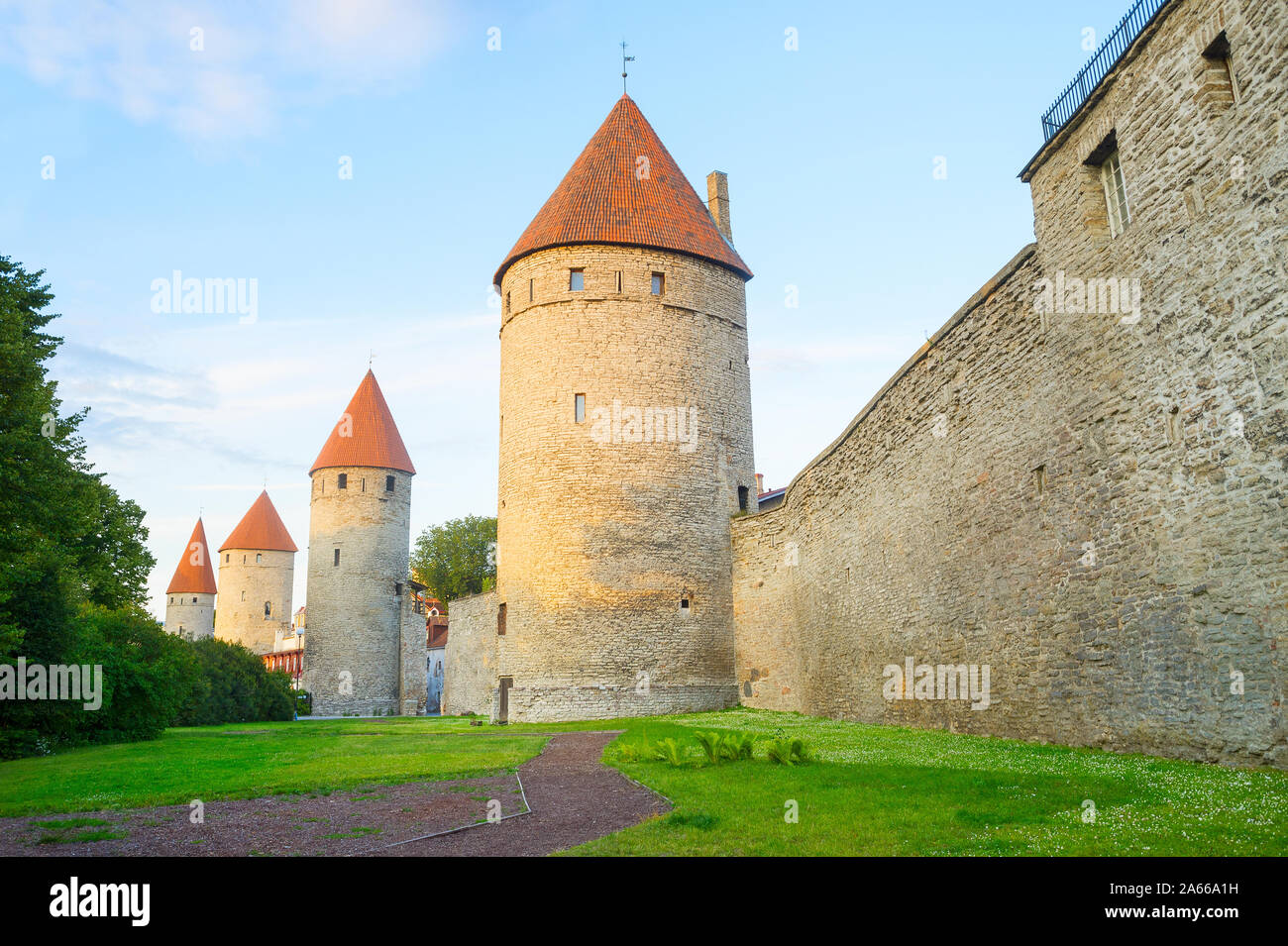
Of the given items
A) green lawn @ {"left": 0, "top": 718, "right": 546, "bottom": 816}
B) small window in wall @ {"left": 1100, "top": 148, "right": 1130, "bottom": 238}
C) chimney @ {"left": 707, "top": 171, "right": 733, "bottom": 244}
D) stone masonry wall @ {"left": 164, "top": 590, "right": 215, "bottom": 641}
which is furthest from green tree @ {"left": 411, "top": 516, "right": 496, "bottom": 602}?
small window in wall @ {"left": 1100, "top": 148, "right": 1130, "bottom": 238}

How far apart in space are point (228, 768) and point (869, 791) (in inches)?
319

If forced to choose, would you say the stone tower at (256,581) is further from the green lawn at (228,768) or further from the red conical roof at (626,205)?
the green lawn at (228,768)

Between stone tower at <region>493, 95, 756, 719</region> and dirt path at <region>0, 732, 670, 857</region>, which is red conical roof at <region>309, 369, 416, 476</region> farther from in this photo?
dirt path at <region>0, 732, 670, 857</region>

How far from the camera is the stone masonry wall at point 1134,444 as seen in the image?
6910 mm

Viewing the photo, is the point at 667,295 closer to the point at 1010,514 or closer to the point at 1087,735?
the point at 1010,514

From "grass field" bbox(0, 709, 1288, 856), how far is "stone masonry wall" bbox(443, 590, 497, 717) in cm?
1641

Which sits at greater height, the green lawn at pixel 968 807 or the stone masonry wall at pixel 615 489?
the stone masonry wall at pixel 615 489

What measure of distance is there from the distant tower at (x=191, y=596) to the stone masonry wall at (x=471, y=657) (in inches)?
1363

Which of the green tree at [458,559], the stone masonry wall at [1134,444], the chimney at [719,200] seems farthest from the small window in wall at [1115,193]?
the green tree at [458,559]

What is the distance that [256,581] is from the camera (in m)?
58.2

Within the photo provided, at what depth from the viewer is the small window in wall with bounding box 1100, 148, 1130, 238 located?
29.6 ft

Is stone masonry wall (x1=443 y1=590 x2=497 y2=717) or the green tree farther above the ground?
the green tree
